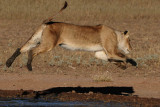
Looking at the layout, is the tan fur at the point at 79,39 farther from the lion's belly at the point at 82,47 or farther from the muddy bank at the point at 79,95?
the muddy bank at the point at 79,95

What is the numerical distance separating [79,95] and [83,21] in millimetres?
13236

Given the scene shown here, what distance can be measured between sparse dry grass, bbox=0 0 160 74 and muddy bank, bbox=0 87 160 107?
2497 mm

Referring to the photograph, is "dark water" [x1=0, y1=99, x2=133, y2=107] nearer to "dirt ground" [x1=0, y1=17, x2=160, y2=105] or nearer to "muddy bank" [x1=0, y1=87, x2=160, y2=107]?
"muddy bank" [x1=0, y1=87, x2=160, y2=107]

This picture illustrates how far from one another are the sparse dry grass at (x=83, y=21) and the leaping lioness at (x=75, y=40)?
79.0 inches

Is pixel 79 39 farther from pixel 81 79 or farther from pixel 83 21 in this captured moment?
pixel 83 21

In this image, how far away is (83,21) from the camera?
75.7 feet

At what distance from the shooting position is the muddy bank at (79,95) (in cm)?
952

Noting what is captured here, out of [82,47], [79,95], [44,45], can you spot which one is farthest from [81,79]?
[44,45]

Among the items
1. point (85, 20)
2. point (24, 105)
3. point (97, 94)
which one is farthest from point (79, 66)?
point (85, 20)

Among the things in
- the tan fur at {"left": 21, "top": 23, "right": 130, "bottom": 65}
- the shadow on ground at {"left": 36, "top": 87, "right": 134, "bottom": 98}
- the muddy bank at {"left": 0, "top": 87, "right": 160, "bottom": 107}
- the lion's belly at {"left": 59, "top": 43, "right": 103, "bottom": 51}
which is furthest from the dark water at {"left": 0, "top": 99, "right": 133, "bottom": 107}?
the lion's belly at {"left": 59, "top": 43, "right": 103, "bottom": 51}

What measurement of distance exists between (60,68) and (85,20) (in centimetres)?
1050

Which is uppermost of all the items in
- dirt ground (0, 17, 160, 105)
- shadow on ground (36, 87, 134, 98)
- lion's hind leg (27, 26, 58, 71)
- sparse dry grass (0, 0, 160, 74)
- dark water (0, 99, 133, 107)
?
sparse dry grass (0, 0, 160, 74)

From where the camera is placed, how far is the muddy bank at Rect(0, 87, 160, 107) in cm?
952

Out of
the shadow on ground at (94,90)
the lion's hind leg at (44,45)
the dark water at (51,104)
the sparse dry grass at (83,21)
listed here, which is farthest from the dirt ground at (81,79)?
the lion's hind leg at (44,45)
